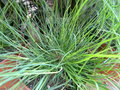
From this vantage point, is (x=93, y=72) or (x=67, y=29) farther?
(x=67, y=29)

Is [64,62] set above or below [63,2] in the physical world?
below

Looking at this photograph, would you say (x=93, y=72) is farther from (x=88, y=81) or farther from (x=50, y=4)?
(x=50, y=4)

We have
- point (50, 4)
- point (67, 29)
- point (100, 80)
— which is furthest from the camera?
point (50, 4)

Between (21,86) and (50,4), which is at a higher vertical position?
(50,4)

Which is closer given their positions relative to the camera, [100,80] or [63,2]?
[100,80]

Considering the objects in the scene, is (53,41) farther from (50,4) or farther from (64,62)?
(50,4)

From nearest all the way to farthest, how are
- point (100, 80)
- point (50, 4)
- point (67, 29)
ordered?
point (100, 80) → point (67, 29) → point (50, 4)

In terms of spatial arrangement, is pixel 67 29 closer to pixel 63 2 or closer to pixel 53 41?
pixel 53 41

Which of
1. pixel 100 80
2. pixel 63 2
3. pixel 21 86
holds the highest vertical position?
pixel 63 2

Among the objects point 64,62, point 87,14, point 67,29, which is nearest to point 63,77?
point 64,62
